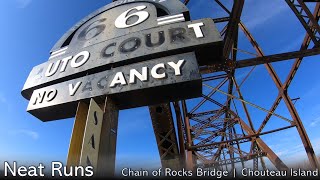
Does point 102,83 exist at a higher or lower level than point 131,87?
higher

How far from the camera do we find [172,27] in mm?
4953

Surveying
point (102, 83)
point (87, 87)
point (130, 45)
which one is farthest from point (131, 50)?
point (87, 87)

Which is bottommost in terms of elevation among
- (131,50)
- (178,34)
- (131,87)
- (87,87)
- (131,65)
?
(131,87)

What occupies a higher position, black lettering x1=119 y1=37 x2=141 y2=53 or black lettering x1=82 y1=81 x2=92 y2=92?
black lettering x1=119 y1=37 x2=141 y2=53

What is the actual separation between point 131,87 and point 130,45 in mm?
1189

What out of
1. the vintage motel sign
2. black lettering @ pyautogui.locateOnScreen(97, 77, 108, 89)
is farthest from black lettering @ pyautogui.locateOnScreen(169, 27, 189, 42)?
black lettering @ pyautogui.locateOnScreen(97, 77, 108, 89)

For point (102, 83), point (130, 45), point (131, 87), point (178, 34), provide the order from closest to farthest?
point (131, 87) < point (102, 83) < point (178, 34) < point (130, 45)

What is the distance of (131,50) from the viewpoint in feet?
15.8

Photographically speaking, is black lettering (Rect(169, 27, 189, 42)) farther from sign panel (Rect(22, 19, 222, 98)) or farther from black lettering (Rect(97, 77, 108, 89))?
black lettering (Rect(97, 77, 108, 89))

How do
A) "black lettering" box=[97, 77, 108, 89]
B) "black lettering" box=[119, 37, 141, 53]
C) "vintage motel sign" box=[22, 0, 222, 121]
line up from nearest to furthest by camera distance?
"vintage motel sign" box=[22, 0, 222, 121]
"black lettering" box=[97, 77, 108, 89]
"black lettering" box=[119, 37, 141, 53]

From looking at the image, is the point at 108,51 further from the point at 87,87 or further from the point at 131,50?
the point at 87,87

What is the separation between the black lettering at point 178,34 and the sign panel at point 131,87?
448mm

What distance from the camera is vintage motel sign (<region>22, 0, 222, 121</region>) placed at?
4.20 metres

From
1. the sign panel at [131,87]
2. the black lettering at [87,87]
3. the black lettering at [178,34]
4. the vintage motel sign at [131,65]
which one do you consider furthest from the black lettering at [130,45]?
the black lettering at [87,87]
